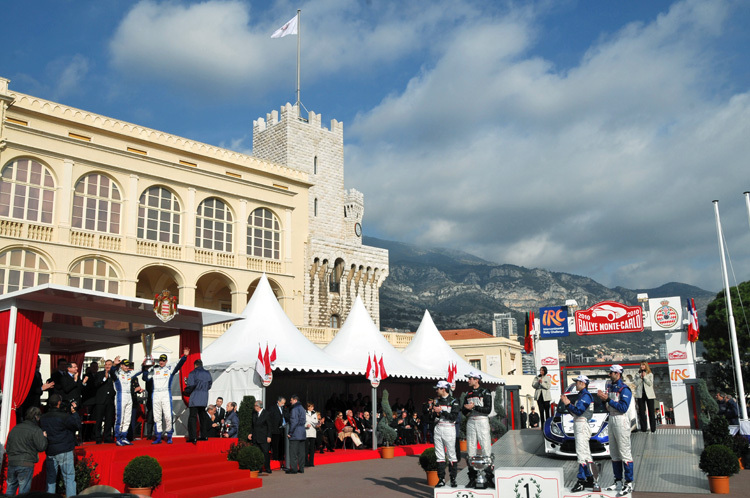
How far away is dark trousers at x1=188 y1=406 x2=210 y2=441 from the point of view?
1388 cm

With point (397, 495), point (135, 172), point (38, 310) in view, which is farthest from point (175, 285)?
point (397, 495)

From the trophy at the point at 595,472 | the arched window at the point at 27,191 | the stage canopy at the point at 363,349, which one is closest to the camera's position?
the trophy at the point at 595,472

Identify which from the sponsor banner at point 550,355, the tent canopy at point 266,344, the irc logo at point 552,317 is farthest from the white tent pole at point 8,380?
the irc logo at point 552,317

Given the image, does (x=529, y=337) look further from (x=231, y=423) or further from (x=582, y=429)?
(x=582, y=429)

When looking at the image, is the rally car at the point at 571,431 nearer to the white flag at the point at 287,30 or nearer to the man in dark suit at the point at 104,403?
the man in dark suit at the point at 104,403

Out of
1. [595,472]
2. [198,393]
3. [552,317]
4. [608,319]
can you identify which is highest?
[552,317]

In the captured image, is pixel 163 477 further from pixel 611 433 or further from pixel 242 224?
pixel 242 224

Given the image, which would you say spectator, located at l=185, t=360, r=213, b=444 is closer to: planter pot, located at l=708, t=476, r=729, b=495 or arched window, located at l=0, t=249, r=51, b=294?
planter pot, located at l=708, t=476, r=729, b=495

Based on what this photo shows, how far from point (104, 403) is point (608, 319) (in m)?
20.8

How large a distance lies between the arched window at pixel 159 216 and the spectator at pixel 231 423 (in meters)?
17.2

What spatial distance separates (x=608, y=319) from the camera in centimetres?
2730

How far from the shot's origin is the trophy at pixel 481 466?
32.5 ft

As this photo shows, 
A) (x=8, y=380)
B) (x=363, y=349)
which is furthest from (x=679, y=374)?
(x=8, y=380)

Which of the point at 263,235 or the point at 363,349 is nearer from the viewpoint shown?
the point at 363,349
